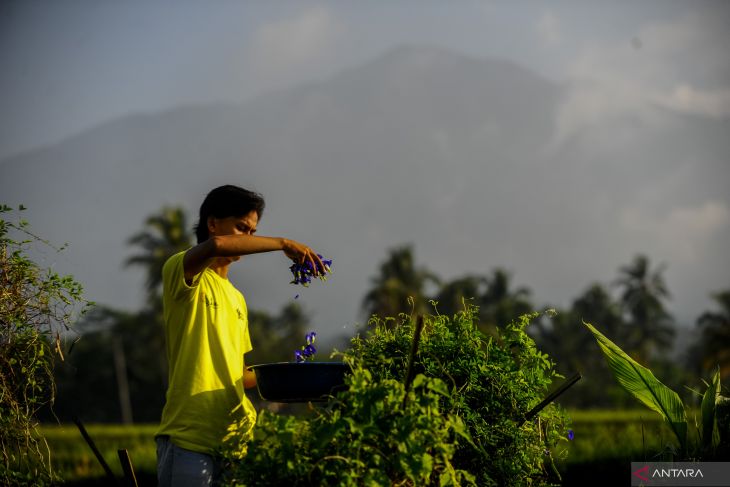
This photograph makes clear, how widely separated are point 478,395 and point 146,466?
36.0ft

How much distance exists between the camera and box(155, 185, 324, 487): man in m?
3.60

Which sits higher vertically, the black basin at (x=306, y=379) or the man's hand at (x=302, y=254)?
the man's hand at (x=302, y=254)

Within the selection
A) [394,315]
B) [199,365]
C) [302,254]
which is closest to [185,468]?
[199,365]

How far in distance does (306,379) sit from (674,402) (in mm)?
1846

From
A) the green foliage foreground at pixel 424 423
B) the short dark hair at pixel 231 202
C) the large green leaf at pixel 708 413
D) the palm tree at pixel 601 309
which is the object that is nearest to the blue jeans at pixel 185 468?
the green foliage foreground at pixel 424 423

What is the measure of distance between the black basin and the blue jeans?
408 millimetres

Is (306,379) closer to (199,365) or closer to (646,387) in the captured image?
(199,365)

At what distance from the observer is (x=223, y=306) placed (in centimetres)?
392

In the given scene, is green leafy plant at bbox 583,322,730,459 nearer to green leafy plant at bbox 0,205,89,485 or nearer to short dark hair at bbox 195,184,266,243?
short dark hair at bbox 195,184,266,243

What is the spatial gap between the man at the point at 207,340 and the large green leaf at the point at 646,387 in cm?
153

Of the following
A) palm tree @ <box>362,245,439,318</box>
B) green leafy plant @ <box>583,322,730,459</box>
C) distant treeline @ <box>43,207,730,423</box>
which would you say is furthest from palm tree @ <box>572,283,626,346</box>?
green leafy plant @ <box>583,322,730,459</box>

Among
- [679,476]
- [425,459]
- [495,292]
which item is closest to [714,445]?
[679,476]

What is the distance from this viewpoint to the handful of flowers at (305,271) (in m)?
3.64

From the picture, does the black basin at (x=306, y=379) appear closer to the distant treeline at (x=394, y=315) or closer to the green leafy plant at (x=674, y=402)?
the green leafy plant at (x=674, y=402)
